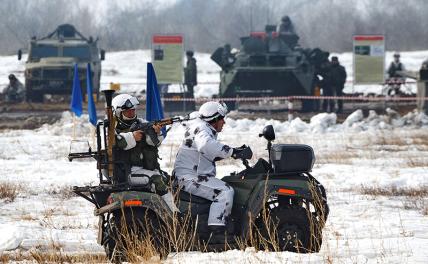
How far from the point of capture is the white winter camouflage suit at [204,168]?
961 centimetres

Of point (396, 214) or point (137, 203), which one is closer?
point (137, 203)

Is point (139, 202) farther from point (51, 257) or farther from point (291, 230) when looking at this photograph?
point (291, 230)

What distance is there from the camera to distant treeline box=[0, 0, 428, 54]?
92.7m

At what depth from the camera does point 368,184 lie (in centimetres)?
1605

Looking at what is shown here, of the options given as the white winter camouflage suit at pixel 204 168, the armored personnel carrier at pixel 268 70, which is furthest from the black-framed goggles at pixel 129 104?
the armored personnel carrier at pixel 268 70

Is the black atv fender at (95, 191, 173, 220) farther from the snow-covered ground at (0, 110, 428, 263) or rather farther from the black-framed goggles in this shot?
the black-framed goggles

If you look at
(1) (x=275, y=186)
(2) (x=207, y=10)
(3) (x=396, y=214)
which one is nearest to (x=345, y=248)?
(1) (x=275, y=186)

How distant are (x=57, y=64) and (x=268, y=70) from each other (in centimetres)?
810

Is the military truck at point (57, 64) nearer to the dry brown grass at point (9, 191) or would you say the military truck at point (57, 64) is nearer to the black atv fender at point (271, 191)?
the dry brown grass at point (9, 191)

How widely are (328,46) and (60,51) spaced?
53671mm

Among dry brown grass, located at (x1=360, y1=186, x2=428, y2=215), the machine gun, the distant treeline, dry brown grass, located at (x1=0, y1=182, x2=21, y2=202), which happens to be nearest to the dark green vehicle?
the machine gun

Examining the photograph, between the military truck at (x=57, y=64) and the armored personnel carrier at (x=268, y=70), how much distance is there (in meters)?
5.65

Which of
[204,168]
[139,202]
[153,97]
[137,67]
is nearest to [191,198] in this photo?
[204,168]

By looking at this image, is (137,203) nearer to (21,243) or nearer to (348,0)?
(21,243)
